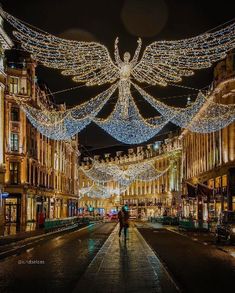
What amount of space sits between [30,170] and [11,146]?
542 centimetres

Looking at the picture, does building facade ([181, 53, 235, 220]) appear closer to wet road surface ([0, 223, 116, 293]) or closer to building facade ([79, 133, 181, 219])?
wet road surface ([0, 223, 116, 293])

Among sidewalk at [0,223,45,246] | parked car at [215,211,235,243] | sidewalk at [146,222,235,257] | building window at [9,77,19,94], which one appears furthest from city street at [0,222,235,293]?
building window at [9,77,19,94]

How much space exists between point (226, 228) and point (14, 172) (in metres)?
37.9

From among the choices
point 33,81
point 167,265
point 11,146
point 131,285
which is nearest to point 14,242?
point 167,265

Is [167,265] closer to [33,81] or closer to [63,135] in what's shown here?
[33,81]

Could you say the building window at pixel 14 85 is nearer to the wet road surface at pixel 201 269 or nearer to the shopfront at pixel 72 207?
the wet road surface at pixel 201 269

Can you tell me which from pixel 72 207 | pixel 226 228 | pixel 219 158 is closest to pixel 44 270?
pixel 226 228

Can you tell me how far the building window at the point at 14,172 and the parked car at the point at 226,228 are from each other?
3598 cm

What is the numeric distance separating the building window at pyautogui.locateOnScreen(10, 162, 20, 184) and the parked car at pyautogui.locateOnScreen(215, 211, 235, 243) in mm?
35985

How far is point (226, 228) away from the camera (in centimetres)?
2919

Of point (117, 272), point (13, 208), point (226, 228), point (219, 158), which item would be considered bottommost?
point (117, 272)

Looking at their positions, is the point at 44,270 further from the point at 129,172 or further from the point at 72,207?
the point at 129,172

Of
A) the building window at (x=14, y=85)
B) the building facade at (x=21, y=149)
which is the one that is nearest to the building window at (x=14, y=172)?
the building facade at (x=21, y=149)

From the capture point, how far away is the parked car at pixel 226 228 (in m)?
28.6
